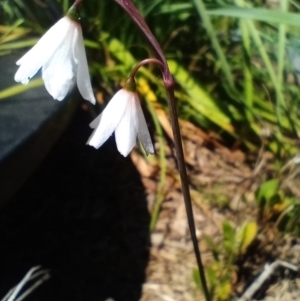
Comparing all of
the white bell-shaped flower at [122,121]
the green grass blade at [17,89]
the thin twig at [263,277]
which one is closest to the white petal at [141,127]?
the white bell-shaped flower at [122,121]

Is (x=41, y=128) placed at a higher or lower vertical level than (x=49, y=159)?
higher

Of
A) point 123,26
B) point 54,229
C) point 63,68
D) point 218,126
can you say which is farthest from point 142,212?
point 63,68

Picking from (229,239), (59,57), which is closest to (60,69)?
(59,57)

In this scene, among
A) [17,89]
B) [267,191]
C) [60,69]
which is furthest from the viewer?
[267,191]

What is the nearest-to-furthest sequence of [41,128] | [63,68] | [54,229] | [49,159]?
[63,68], [41,128], [54,229], [49,159]

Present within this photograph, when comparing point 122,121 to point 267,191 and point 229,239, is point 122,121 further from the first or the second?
point 267,191

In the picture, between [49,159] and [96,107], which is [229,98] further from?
[49,159]

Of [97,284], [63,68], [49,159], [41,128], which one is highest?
[63,68]
